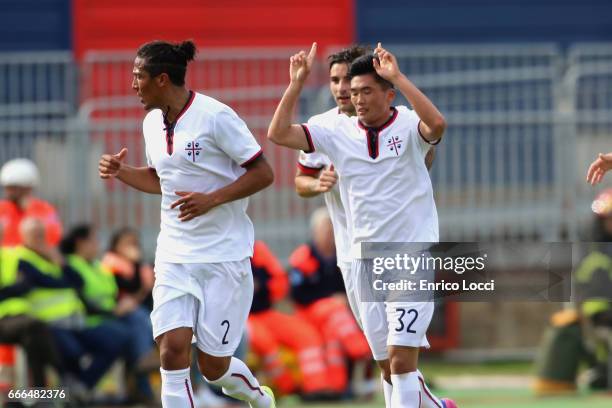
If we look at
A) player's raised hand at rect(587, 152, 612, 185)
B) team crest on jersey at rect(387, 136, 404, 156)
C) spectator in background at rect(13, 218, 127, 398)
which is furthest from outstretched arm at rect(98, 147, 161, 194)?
spectator in background at rect(13, 218, 127, 398)

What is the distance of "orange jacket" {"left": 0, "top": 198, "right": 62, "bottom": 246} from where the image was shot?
1431 cm

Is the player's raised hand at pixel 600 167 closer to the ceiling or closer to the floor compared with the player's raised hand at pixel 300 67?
closer to the floor

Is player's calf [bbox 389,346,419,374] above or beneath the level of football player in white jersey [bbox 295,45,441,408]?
beneath

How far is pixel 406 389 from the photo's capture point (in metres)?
9.04

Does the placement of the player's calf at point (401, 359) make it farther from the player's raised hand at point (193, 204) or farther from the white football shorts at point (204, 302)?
the player's raised hand at point (193, 204)

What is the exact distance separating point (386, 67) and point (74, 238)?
6.33 metres

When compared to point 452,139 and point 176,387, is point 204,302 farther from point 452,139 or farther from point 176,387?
point 452,139

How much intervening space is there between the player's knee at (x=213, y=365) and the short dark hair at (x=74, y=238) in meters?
5.42

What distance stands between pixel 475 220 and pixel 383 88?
7.91 m

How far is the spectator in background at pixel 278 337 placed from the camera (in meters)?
14.4

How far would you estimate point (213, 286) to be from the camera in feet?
29.8

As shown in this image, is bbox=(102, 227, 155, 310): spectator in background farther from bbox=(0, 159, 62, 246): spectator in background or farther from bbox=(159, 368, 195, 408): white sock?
bbox=(159, 368, 195, 408): white sock

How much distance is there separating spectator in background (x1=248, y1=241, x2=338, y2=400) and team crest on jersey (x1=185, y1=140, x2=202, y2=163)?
5.30 m

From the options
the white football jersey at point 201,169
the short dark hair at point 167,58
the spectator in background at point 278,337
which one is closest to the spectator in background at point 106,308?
the spectator in background at point 278,337
